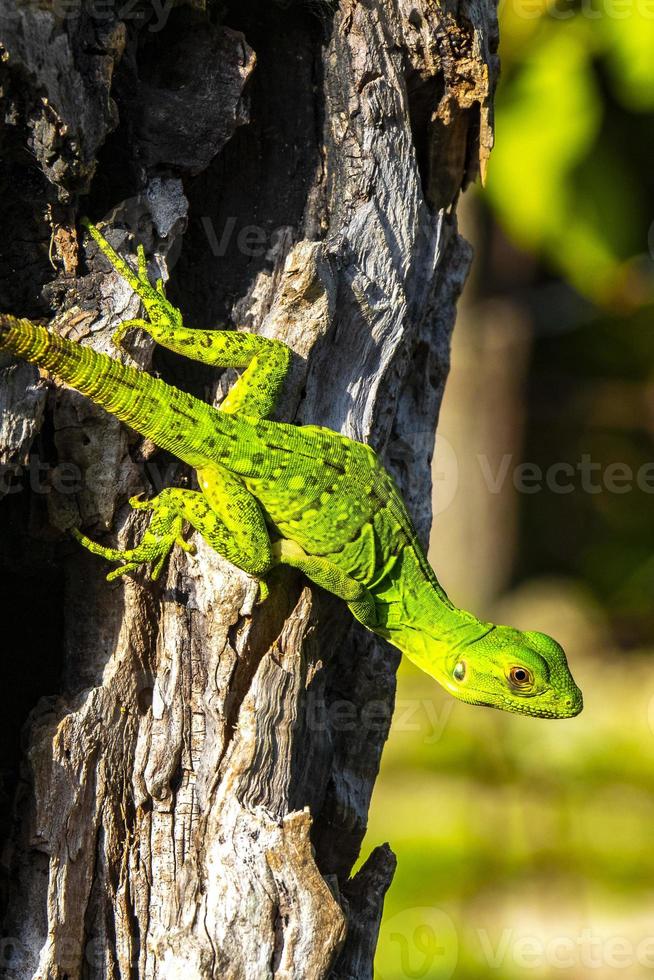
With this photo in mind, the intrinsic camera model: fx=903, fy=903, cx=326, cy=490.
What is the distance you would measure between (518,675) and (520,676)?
0.04 feet

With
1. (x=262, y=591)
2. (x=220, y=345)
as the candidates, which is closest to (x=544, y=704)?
(x=262, y=591)

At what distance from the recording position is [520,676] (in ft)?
14.2

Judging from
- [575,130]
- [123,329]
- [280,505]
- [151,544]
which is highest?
[575,130]

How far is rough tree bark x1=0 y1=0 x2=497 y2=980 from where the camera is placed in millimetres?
3422

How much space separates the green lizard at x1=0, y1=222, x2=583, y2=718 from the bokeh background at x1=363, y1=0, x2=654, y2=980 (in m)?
4.70

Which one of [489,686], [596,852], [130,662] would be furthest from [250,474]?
[596,852]

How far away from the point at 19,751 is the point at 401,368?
2473mm

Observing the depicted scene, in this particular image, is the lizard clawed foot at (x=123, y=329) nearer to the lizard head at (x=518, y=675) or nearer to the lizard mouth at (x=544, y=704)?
the lizard head at (x=518, y=675)

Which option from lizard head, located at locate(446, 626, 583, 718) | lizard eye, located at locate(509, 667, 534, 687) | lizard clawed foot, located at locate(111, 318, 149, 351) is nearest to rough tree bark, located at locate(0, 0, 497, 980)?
lizard clawed foot, located at locate(111, 318, 149, 351)

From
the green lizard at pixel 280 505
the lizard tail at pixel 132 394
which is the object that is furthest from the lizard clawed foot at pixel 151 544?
the lizard tail at pixel 132 394

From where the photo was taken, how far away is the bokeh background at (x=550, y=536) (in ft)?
28.0

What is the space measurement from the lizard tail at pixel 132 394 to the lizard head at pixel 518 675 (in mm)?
1648

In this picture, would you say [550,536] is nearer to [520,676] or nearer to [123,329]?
[520,676]

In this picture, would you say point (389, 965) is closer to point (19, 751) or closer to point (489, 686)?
point (489, 686)
